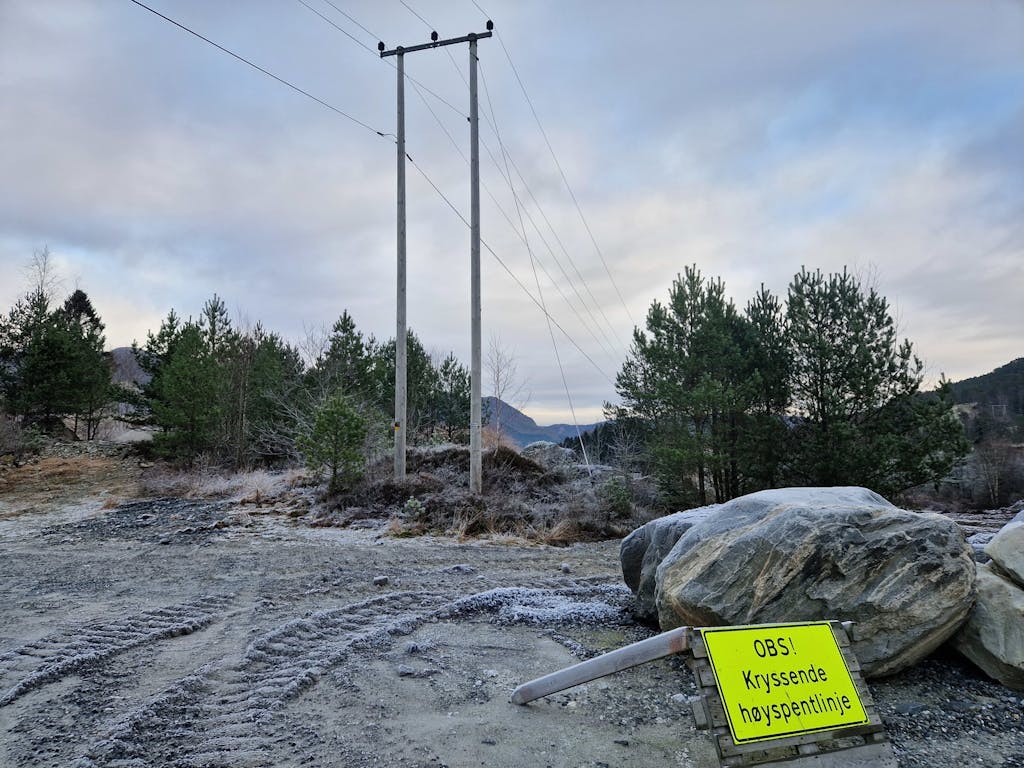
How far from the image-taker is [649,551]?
18.3 ft

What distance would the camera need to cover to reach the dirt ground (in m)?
3.06

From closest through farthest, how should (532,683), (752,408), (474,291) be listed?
(532,683), (474,291), (752,408)

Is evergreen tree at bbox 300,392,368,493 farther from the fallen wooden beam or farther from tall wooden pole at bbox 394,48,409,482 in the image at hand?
the fallen wooden beam

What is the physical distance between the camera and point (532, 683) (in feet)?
11.5

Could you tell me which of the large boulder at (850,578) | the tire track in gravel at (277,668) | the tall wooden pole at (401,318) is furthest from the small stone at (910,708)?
the tall wooden pole at (401,318)

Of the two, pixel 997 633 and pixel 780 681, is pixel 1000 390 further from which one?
pixel 780 681

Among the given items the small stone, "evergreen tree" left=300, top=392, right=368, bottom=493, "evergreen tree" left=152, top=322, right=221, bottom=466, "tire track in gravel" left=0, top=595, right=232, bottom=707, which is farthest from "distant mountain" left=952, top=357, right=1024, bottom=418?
"tire track in gravel" left=0, top=595, right=232, bottom=707

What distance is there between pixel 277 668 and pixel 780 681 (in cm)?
329

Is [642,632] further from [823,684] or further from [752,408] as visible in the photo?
[752,408]

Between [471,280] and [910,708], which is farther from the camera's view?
[471,280]

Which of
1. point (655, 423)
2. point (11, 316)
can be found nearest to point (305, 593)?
point (655, 423)

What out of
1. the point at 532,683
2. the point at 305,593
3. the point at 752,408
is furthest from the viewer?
the point at 752,408

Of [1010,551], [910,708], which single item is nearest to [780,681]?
[910,708]

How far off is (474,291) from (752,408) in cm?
802
